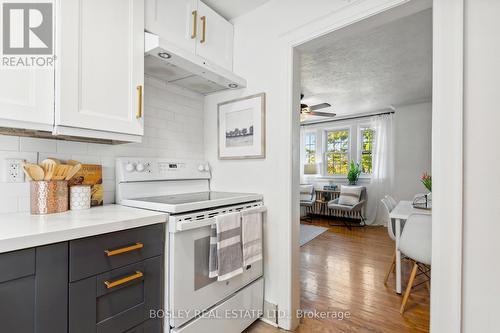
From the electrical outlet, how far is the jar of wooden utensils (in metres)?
0.07

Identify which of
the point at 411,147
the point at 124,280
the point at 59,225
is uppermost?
the point at 411,147

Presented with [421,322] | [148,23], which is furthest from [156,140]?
[421,322]

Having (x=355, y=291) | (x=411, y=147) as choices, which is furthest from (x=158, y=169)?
(x=411, y=147)

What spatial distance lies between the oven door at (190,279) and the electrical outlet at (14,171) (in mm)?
859

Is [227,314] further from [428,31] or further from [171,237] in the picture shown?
[428,31]

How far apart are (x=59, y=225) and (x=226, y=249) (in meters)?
0.84

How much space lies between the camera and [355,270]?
2777mm

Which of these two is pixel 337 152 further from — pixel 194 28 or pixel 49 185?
pixel 49 185

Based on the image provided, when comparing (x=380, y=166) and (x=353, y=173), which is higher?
(x=380, y=166)

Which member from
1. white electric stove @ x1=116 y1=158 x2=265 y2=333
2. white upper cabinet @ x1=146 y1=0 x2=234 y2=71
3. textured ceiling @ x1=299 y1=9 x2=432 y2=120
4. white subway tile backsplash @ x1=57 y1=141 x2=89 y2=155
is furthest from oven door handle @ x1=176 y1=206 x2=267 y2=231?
textured ceiling @ x1=299 y1=9 x2=432 y2=120

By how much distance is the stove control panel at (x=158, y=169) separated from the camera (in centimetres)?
164

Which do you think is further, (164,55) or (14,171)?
(164,55)

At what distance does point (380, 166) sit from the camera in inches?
203

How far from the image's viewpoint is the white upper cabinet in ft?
5.00
